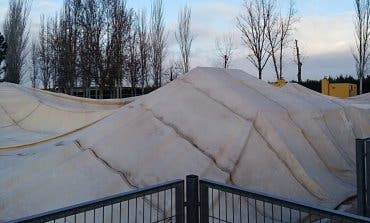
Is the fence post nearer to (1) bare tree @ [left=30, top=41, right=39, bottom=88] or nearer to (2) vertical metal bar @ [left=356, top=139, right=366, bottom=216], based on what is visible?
(2) vertical metal bar @ [left=356, top=139, right=366, bottom=216]

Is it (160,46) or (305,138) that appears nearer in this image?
(305,138)

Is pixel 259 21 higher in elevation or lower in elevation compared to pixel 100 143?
higher

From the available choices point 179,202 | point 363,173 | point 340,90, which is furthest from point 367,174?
point 340,90

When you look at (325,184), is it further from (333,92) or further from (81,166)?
(333,92)

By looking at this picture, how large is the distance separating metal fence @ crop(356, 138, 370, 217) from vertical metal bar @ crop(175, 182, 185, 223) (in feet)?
7.59

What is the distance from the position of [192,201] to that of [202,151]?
2329mm

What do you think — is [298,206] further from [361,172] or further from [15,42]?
[15,42]

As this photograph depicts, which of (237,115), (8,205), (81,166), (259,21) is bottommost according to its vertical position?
(8,205)

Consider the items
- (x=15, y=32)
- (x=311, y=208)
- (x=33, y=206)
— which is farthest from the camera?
(x=15, y=32)

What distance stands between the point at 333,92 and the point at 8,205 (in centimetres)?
2444

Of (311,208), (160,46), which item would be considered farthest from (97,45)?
(311,208)

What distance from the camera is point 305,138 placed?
644cm

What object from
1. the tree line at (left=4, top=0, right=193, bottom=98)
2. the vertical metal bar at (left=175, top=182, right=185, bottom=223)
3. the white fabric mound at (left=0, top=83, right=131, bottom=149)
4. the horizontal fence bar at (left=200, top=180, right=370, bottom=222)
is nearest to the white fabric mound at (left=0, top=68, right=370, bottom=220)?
the vertical metal bar at (left=175, top=182, right=185, bottom=223)

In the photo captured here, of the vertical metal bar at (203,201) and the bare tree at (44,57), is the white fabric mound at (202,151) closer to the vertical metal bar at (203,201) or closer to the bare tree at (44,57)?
the vertical metal bar at (203,201)
